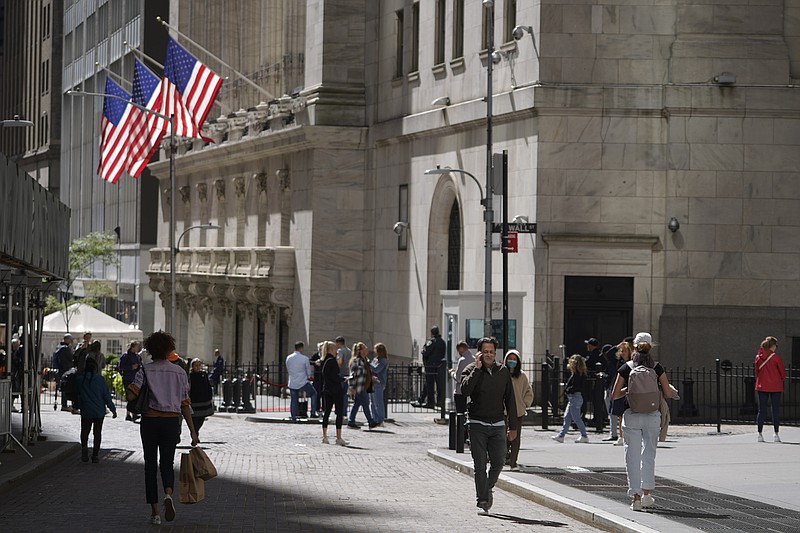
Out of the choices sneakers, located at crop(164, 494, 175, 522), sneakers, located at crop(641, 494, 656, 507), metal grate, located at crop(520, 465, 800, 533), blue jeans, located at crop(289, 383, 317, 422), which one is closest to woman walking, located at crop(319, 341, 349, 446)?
blue jeans, located at crop(289, 383, 317, 422)

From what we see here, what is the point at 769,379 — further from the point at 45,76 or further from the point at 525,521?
the point at 45,76

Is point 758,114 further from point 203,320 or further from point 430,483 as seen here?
point 203,320

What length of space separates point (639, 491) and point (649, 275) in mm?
18448

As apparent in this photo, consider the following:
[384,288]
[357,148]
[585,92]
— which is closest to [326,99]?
[357,148]

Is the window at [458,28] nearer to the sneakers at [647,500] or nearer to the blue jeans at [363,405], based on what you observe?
the blue jeans at [363,405]

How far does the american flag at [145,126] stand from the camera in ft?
159

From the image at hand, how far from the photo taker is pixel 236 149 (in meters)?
55.3

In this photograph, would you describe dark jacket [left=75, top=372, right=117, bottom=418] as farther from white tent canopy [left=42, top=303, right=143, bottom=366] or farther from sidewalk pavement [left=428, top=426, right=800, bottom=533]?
white tent canopy [left=42, top=303, right=143, bottom=366]

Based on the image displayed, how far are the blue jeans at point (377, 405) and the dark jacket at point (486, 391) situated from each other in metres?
14.6

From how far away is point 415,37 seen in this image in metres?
44.0

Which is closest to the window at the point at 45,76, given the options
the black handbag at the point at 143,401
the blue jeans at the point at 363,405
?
the blue jeans at the point at 363,405

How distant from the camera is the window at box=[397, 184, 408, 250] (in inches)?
1726

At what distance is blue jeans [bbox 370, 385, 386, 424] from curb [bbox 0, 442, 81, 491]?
7.59 meters

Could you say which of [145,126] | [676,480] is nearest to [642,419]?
[676,480]
